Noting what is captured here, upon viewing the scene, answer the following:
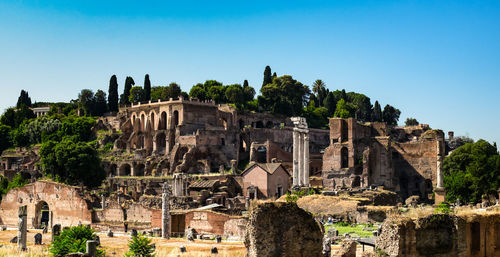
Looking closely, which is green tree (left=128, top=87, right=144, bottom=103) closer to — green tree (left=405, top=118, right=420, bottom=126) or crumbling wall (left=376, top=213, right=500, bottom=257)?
green tree (left=405, top=118, right=420, bottom=126)

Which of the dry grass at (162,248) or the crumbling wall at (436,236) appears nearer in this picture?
the crumbling wall at (436,236)

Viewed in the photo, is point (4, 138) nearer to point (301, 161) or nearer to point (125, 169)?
point (125, 169)

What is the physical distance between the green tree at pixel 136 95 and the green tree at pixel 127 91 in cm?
167

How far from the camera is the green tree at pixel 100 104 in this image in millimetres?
82188

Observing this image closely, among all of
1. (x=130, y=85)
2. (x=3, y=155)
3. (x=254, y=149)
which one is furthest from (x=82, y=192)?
(x=130, y=85)

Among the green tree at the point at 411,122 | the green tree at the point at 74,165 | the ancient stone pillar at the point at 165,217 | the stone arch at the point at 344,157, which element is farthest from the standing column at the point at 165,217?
the green tree at the point at 411,122

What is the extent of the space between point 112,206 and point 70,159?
16632mm

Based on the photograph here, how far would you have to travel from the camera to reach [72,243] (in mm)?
23688

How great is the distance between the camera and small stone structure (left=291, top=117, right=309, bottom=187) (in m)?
55.6

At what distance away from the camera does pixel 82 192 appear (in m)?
43.7

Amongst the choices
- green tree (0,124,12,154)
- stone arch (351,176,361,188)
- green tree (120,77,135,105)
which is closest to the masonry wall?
stone arch (351,176,361,188)

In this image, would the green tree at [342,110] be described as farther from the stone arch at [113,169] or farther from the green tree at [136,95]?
the stone arch at [113,169]

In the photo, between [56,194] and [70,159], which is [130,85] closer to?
[70,159]

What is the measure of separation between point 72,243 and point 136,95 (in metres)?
57.1
